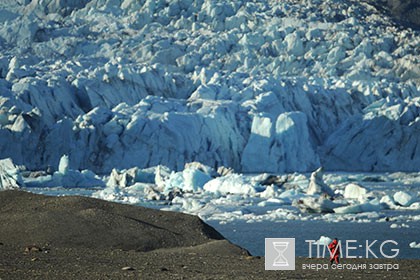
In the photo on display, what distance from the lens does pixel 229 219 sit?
14.7 meters

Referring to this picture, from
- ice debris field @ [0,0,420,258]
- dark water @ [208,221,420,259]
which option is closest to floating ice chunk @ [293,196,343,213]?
ice debris field @ [0,0,420,258]

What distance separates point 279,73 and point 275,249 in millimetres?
37264

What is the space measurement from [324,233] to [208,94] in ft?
65.1

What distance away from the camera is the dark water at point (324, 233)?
423 inches

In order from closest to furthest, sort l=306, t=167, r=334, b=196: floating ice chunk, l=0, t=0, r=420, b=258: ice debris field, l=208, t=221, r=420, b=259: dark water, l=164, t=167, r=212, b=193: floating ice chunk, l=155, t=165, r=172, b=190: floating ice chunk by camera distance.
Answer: l=208, t=221, r=420, b=259: dark water < l=306, t=167, r=334, b=196: floating ice chunk < l=0, t=0, r=420, b=258: ice debris field < l=164, t=167, r=212, b=193: floating ice chunk < l=155, t=165, r=172, b=190: floating ice chunk

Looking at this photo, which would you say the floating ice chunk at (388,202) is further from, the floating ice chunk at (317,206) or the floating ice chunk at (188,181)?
the floating ice chunk at (188,181)

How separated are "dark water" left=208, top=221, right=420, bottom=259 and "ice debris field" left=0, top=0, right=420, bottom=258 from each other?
1.42 ft

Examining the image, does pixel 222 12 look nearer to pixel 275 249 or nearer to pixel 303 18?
pixel 303 18

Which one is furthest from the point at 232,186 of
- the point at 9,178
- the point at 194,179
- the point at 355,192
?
the point at 9,178

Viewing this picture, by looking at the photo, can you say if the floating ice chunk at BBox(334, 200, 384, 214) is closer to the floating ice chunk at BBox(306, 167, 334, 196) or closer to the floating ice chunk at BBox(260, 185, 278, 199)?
the floating ice chunk at BBox(306, 167, 334, 196)

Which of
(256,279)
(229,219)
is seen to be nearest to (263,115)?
(229,219)

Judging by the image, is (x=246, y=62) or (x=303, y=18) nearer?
(x=246, y=62)
